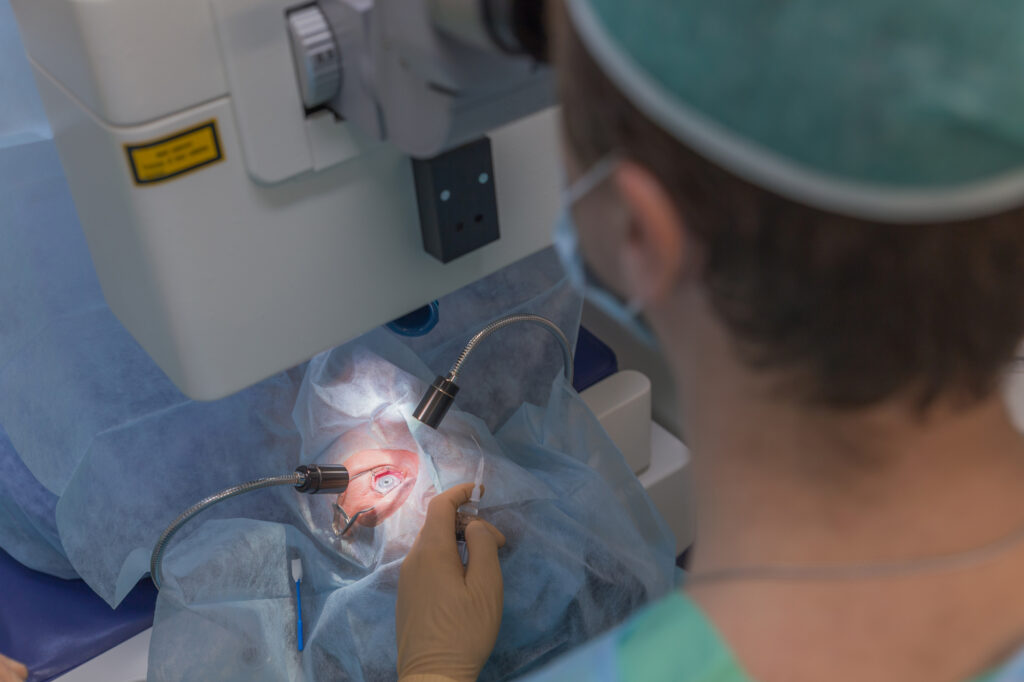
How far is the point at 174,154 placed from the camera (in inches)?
25.3

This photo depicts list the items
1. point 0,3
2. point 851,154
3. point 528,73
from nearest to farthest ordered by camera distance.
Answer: point 851,154 → point 528,73 → point 0,3

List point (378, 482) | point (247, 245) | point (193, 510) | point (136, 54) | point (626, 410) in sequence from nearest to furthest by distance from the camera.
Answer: point (136, 54) → point (247, 245) → point (193, 510) → point (378, 482) → point (626, 410)

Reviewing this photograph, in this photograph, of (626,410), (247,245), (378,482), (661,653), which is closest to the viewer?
(661,653)

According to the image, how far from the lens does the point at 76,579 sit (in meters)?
1.12

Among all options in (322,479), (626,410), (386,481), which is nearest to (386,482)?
(386,481)

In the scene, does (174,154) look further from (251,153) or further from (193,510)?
(193,510)

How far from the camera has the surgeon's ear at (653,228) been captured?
0.42 meters

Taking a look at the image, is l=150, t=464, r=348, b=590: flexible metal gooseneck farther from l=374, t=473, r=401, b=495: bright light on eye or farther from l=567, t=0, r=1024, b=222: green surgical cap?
l=567, t=0, r=1024, b=222: green surgical cap

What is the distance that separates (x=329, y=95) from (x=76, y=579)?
Result: 748 millimetres

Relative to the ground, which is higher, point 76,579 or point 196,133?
point 196,133

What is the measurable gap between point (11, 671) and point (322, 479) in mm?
375

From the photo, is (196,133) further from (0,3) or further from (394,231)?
(0,3)

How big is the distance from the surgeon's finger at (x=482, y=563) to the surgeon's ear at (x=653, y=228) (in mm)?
578

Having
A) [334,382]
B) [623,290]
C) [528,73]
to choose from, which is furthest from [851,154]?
[334,382]
